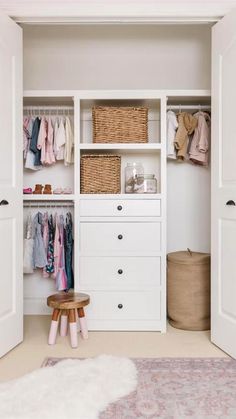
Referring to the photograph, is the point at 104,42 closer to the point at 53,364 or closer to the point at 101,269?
the point at 101,269

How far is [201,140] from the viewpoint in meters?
3.19

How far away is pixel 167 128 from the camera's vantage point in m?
3.24

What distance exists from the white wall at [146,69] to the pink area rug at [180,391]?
4.44 ft

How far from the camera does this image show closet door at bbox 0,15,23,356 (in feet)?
8.28

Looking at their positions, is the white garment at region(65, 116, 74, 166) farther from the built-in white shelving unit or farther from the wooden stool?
the wooden stool

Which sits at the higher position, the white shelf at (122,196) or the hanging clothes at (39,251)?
the white shelf at (122,196)

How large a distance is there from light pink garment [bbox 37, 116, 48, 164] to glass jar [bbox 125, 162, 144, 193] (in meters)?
0.67

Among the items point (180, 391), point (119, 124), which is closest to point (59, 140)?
point (119, 124)

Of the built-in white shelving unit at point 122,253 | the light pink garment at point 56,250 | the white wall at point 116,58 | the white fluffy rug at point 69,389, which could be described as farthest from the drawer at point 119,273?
the white wall at point 116,58

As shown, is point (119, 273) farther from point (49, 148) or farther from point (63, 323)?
point (49, 148)

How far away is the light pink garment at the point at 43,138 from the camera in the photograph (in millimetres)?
3203

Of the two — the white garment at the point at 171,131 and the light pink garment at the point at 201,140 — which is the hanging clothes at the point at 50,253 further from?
the light pink garment at the point at 201,140

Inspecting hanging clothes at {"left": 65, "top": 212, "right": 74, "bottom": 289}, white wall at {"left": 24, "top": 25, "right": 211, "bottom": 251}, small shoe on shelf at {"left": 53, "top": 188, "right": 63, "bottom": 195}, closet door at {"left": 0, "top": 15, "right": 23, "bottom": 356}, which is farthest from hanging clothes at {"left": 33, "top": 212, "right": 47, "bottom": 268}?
white wall at {"left": 24, "top": 25, "right": 211, "bottom": 251}

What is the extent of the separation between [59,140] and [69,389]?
74.6 inches
